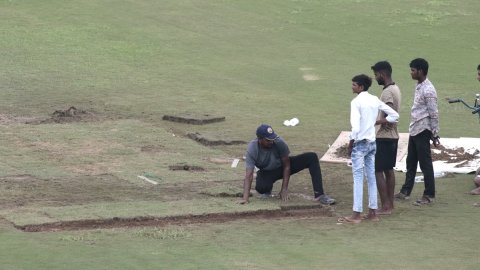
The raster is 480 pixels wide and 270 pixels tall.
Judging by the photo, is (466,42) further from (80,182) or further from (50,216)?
(50,216)

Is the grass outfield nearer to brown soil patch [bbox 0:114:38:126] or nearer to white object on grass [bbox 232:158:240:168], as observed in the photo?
brown soil patch [bbox 0:114:38:126]

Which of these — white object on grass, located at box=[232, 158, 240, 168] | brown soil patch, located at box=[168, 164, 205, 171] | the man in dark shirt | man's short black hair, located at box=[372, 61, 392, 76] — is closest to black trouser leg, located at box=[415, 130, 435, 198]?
man's short black hair, located at box=[372, 61, 392, 76]

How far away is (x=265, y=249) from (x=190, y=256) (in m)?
0.94

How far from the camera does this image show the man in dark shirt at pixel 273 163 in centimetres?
1473

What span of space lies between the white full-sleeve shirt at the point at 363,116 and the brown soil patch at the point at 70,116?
336 inches

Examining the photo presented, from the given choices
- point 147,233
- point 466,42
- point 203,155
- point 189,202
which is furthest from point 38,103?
point 466,42

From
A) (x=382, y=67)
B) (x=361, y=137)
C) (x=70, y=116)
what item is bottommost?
(x=70, y=116)

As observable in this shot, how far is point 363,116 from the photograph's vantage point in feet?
45.6

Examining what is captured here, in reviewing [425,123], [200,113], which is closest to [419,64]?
[425,123]

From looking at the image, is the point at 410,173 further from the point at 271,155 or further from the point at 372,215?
the point at 271,155

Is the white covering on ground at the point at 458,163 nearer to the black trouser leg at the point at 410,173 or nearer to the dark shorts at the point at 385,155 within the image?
the black trouser leg at the point at 410,173

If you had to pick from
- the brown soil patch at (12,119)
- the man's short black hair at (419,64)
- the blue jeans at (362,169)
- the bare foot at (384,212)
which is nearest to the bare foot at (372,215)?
the blue jeans at (362,169)

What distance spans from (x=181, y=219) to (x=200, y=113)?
8.52 metres

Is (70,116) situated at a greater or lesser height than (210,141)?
lesser
